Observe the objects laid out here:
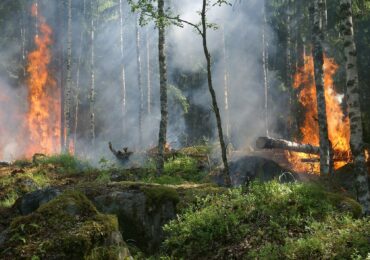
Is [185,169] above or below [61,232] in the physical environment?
below

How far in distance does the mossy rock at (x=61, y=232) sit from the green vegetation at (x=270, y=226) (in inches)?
76.9

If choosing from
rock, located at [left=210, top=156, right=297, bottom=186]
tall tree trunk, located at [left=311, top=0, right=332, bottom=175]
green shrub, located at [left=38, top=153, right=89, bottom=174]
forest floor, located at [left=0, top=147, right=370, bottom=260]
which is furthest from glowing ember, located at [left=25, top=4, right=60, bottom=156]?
forest floor, located at [left=0, top=147, right=370, bottom=260]

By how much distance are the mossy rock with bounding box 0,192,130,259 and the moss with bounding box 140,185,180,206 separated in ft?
8.48

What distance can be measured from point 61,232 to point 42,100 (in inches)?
1201

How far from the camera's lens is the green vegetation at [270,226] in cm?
579

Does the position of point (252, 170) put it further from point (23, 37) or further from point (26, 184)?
point (23, 37)

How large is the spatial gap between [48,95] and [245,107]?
681 inches

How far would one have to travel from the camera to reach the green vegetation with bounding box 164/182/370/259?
5.79 metres

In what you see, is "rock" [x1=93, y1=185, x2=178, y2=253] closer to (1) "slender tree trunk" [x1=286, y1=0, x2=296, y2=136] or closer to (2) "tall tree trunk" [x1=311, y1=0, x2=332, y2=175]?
(2) "tall tree trunk" [x1=311, y1=0, x2=332, y2=175]

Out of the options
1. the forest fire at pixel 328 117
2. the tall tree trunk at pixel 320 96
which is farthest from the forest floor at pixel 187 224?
the forest fire at pixel 328 117

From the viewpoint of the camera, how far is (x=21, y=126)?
110ft

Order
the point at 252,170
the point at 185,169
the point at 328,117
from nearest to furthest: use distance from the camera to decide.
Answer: the point at 252,170
the point at 185,169
the point at 328,117

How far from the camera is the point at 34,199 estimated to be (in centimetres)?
906

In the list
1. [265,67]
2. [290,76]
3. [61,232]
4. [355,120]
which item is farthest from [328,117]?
[61,232]
